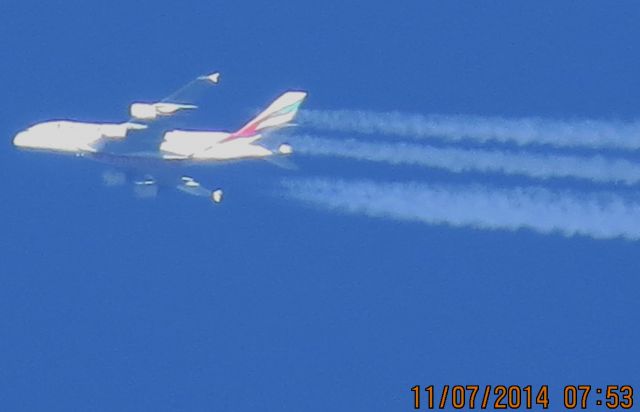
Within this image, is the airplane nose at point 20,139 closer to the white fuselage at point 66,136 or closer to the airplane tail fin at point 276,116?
the white fuselage at point 66,136

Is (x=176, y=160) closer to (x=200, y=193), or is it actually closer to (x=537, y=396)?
(x=200, y=193)

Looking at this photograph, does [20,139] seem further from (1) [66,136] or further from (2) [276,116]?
(2) [276,116]

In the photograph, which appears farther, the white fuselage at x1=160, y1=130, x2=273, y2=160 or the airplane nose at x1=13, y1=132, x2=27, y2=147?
the airplane nose at x1=13, y1=132, x2=27, y2=147

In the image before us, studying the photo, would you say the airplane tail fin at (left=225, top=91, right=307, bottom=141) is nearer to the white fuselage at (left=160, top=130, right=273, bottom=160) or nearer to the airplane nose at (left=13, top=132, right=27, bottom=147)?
the white fuselage at (left=160, top=130, right=273, bottom=160)

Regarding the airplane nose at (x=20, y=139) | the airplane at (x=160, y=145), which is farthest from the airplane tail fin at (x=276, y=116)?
the airplane nose at (x=20, y=139)

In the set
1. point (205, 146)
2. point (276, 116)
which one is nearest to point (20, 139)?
point (205, 146)

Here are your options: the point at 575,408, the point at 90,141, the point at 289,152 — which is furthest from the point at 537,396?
the point at 90,141

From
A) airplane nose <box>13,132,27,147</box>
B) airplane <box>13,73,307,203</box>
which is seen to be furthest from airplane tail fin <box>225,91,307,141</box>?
airplane nose <box>13,132,27,147</box>
